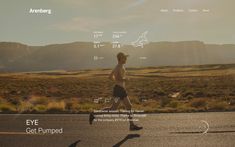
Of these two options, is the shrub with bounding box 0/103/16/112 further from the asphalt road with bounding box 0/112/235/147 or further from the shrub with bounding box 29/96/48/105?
the asphalt road with bounding box 0/112/235/147

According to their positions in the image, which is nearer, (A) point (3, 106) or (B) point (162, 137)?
(B) point (162, 137)

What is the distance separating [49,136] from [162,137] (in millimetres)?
1850

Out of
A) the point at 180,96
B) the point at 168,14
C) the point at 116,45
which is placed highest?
the point at 168,14

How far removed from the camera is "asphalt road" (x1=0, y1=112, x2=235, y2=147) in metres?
7.24

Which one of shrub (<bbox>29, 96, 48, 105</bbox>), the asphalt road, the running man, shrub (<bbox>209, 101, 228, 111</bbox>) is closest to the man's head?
the running man

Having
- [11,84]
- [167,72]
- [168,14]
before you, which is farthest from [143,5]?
[11,84]

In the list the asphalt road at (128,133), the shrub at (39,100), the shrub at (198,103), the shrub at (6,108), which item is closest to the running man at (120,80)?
the asphalt road at (128,133)

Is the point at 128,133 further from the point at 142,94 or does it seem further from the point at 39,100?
the point at 39,100

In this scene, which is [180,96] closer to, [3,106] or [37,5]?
[3,106]

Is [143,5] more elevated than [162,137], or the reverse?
[143,5]

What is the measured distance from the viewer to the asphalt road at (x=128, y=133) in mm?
7242

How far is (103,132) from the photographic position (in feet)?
26.9

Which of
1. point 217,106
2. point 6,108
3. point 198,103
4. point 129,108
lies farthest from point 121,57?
point 198,103

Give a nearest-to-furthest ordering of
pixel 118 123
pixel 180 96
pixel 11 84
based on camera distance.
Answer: pixel 118 123, pixel 180 96, pixel 11 84
